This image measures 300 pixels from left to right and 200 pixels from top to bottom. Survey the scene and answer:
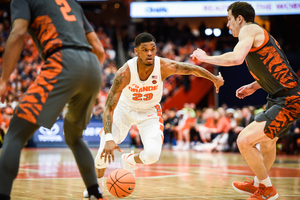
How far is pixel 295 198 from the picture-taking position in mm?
4910

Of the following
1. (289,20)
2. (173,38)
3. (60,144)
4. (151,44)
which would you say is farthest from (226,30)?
(151,44)

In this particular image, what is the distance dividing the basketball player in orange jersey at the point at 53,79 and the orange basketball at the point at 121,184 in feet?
3.72

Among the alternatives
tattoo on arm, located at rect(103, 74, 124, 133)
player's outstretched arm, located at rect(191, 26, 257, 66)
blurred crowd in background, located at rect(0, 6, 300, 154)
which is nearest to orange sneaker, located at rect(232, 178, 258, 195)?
player's outstretched arm, located at rect(191, 26, 257, 66)

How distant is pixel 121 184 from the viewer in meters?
4.66

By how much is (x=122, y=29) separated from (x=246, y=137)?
24813 millimetres

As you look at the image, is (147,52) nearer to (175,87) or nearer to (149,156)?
(149,156)

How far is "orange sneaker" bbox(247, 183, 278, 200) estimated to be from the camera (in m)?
4.63

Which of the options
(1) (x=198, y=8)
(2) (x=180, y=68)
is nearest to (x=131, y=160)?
(2) (x=180, y=68)

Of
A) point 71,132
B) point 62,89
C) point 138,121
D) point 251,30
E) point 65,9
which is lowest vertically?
point 71,132

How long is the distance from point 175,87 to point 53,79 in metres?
20.2

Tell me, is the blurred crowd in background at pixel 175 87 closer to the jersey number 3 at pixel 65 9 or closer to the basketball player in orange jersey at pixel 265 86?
the basketball player in orange jersey at pixel 265 86

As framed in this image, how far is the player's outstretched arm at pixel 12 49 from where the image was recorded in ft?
10.2

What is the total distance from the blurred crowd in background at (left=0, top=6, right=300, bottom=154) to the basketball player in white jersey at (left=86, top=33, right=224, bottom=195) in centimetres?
820

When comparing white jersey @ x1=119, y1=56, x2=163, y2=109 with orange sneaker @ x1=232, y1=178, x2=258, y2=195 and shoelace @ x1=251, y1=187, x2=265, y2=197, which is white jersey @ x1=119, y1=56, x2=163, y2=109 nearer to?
orange sneaker @ x1=232, y1=178, x2=258, y2=195
